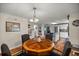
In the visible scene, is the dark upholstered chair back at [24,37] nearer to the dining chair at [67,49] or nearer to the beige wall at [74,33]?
the dining chair at [67,49]

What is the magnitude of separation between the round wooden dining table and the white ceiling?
17.4 inches

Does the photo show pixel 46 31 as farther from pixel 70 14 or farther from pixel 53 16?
pixel 70 14

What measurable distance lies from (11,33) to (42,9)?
2.23 ft

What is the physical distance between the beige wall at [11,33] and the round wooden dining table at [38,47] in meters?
0.17

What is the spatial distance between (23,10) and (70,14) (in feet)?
2.70

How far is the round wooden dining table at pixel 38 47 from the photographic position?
1631 millimetres

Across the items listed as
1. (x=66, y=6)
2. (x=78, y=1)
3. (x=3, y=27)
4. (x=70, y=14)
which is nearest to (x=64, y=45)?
(x=70, y=14)

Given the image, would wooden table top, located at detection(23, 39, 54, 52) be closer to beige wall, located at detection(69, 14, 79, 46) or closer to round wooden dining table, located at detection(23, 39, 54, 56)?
round wooden dining table, located at detection(23, 39, 54, 56)

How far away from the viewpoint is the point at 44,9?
166 centimetres

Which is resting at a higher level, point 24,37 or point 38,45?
point 24,37

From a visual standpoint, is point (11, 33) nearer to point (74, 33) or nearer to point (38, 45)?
point (38, 45)

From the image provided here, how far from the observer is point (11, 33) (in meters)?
1.64

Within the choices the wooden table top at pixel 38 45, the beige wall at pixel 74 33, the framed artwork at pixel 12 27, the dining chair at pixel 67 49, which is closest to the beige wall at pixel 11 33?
the framed artwork at pixel 12 27

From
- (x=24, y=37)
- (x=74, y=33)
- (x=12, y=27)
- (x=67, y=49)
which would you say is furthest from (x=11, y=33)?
(x=74, y=33)
